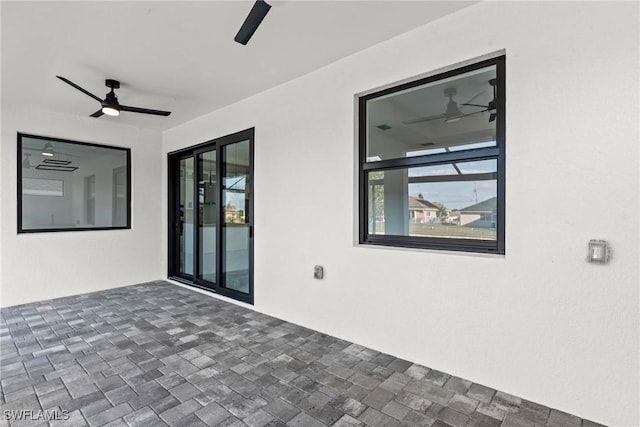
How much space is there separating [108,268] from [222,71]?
12.1ft

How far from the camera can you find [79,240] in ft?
15.6

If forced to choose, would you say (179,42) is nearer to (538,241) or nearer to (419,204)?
(419,204)

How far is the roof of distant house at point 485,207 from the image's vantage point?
7.63 feet

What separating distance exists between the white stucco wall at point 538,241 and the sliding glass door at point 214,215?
164 centimetres

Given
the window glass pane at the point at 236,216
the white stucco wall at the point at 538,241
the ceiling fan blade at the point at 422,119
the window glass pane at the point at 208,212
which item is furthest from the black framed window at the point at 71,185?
the ceiling fan blade at the point at 422,119

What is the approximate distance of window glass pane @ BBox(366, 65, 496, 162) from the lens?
2400mm

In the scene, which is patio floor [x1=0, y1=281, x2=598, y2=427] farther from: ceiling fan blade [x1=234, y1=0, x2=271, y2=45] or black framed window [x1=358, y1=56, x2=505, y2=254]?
ceiling fan blade [x1=234, y1=0, x2=271, y2=45]

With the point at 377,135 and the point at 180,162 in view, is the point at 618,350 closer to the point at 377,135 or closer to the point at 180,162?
the point at 377,135

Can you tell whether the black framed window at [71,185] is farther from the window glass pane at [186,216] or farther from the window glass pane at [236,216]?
the window glass pane at [236,216]

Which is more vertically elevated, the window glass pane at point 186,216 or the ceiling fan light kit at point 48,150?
the ceiling fan light kit at point 48,150

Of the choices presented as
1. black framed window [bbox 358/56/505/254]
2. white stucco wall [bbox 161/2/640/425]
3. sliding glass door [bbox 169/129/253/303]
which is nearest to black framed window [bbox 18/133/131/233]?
sliding glass door [bbox 169/129/253/303]

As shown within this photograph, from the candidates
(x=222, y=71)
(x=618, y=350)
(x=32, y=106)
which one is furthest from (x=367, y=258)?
(x=32, y=106)

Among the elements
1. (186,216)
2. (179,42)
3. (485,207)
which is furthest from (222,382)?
(186,216)

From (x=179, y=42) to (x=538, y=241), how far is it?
3115 mm
